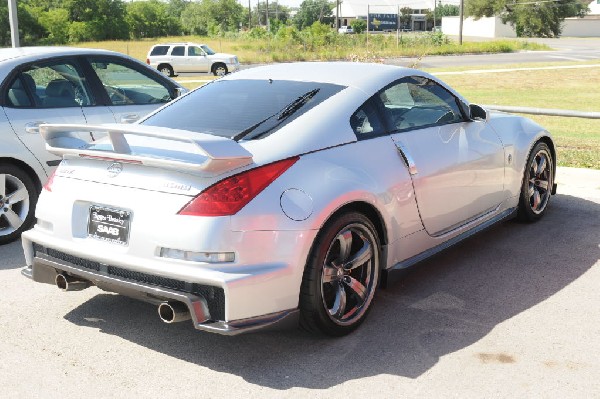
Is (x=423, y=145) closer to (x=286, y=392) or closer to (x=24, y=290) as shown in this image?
(x=286, y=392)

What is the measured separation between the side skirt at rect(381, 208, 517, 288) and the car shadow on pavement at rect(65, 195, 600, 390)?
13 centimetres

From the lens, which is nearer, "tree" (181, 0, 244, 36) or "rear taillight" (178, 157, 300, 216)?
"rear taillight" (178, 157, 300, 216)

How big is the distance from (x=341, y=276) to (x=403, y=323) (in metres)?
0.58

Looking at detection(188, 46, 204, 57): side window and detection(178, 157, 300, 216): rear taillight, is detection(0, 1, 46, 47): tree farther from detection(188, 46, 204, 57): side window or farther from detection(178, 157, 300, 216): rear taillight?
detection(178, 157, 300, 216): rear taillight

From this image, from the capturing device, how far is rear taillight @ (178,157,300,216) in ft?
12.2

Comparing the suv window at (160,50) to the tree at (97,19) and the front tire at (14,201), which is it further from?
the tree at (97,19)

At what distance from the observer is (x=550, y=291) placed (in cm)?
518

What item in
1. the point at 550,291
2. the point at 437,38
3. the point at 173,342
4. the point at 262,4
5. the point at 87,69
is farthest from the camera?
the point at 262,4

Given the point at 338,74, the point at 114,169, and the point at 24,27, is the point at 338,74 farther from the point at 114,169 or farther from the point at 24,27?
the point at 24,27

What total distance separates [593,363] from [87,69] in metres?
5.10

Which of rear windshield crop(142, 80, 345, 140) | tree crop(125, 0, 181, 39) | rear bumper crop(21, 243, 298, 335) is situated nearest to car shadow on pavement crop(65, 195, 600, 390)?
rear bumper crop(21, 243, 298, 335)

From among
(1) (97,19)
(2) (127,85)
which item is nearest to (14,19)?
(2) (127,85)

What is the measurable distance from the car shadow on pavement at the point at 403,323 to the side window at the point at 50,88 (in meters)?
2.39

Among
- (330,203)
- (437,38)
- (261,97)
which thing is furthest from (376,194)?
(437,38)
